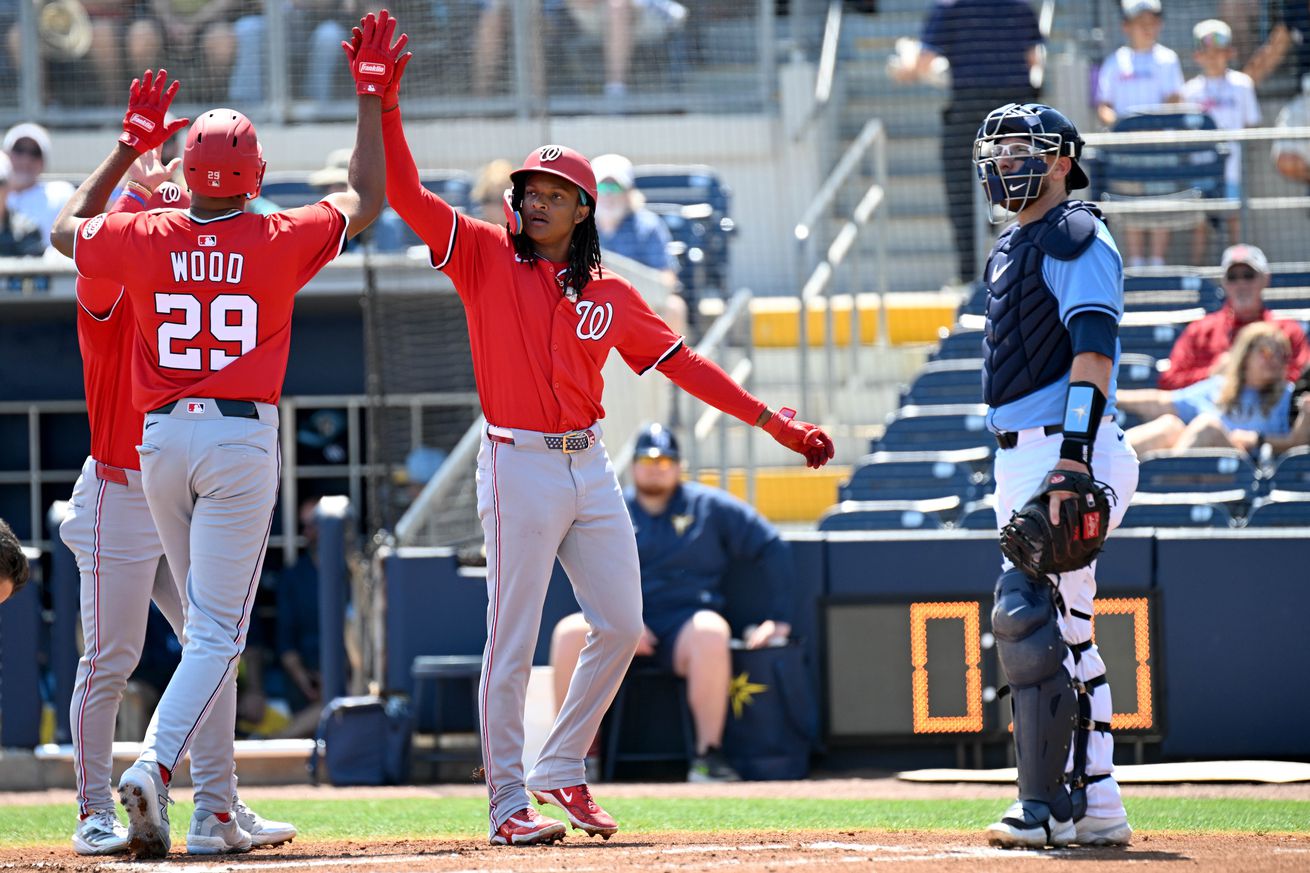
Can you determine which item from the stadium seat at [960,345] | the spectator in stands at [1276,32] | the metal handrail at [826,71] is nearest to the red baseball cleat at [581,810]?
the stadium seat at [960,345]

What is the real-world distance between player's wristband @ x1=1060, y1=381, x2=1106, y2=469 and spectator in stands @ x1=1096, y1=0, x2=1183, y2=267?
684 cm

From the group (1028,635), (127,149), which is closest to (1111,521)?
(1028,635)

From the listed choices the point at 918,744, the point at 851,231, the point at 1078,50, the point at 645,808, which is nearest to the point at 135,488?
the point at 645,808

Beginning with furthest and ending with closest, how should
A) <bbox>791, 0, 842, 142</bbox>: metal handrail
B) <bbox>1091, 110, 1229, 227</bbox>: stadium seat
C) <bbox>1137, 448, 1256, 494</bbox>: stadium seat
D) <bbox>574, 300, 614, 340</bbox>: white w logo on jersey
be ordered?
1. <bbox>791, 0, 842, 142</bbox>: metal handrail
2. <bbox>1091, 110, 1229, 227</bbox>: stadium seat
3. <bbox>1137, 448, 1256, 494</bbox>: stadium seat
4. <bbox>574, 300, 614, 340</bbox>: white w logo on jersey

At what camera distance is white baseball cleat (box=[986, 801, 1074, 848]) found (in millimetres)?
4801

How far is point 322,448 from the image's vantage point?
12.1 m

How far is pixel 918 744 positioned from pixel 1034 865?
375 centimetres

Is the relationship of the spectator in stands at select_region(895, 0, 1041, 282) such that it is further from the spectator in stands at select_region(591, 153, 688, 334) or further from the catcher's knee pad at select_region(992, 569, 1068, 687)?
the catcher's knee pad at select_region(992, 569, 1068, 687)

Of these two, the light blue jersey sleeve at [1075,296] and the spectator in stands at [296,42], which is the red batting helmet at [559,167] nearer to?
the light blue jersey sleeve at [1075,296]

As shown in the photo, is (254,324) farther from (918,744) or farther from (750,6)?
(750,6)

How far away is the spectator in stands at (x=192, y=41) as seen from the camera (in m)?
12.0

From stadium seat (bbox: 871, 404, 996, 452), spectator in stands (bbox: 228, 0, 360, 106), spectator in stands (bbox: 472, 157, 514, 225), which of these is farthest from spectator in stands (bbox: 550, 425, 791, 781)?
spectator in stands (bbox: 228, 0, 360, 106)

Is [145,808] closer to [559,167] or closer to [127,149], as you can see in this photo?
[127,149]

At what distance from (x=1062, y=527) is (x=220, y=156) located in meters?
2.40
